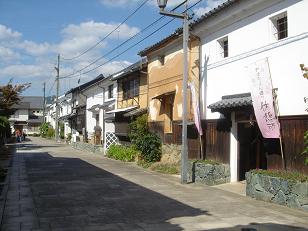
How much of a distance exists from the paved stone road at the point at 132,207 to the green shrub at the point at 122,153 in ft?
28.8

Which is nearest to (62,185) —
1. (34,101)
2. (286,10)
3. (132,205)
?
(132,205)

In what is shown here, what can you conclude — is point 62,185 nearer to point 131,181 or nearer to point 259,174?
point 131,181

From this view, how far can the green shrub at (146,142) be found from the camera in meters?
23.3

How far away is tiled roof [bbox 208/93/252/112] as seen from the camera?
1469cm

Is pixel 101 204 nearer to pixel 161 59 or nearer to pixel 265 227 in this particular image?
pixel 265 227

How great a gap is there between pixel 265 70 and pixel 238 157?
406cm

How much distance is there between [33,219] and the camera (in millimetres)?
10211

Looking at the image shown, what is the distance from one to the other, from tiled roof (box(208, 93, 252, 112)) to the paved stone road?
3.07 m

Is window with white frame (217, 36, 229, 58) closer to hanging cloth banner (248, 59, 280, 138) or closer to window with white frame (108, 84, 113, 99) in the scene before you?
hanging cloth banner (248, 59, 280, 138)

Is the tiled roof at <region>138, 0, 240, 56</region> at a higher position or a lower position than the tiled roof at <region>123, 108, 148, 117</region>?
higher

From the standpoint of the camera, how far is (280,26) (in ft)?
46.4

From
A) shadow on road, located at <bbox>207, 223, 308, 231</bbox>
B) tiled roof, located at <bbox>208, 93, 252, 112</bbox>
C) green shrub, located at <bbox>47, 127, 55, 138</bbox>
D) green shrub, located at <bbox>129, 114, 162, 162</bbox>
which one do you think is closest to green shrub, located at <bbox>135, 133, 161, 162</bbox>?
green shrub, located at <bbox>129, 114, 162, 162</bbox>

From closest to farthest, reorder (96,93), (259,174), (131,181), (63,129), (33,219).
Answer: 1. (33,219)
2. (259,174)
3. (131,181)
4. (96,93)
5. (63,129)

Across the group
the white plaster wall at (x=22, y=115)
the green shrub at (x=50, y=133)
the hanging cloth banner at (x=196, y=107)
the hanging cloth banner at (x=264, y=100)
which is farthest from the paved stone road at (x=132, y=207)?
the white plaster wall at (x=22, y=115)
